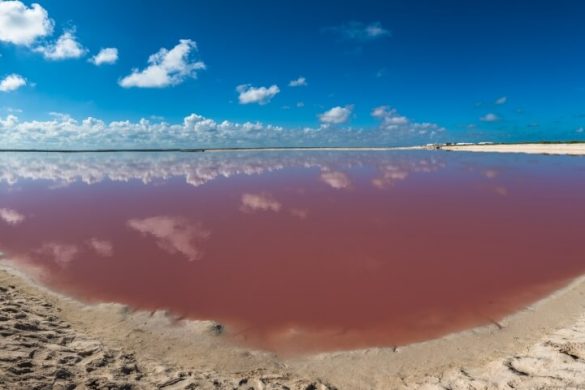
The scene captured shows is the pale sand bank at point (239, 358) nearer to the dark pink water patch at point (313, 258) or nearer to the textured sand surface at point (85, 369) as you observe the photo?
the textured sand surface at point (85, 369)

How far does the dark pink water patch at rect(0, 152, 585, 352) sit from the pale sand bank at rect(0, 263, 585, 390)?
372 mm

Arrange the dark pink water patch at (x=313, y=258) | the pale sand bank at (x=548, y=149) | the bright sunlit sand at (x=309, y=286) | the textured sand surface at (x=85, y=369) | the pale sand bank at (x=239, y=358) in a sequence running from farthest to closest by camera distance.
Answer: the pale sand bank at (x=548, y=149)
the dark pink water patch at (x=313, y=258)
the bright sunlit sand at (x=309, y=286)
the pale sand bank at (x=239, y=358)
the textured sand surface at (x=85, y=369)

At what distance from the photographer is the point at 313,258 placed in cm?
902

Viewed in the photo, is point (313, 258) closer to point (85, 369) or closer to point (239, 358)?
point (239, 358)

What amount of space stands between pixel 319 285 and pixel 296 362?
7.68ft

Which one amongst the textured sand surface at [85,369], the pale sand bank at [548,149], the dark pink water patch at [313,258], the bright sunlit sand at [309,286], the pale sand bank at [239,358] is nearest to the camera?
the textured sand surface at [85,369]

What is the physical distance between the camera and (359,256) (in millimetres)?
9117

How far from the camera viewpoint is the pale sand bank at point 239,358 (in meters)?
4.57

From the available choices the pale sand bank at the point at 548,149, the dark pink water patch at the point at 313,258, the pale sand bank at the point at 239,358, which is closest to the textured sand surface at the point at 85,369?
the pale sand bank at the point at 239,358

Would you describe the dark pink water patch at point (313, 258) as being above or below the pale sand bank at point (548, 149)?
below

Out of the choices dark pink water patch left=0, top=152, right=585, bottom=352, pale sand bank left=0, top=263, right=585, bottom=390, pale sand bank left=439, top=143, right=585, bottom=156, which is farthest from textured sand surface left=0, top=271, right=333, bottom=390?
pale sand bank left=439, top=143, right=585, bottom=156

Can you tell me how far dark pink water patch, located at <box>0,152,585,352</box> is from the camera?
6.38 metres

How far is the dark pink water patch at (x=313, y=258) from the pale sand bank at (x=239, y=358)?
1.22ft

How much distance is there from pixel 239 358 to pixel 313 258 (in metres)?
3.98
